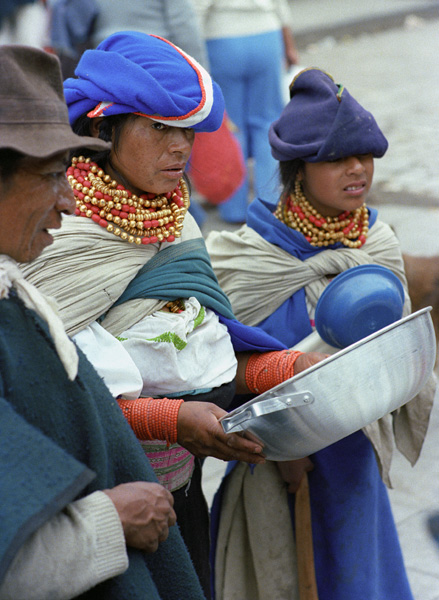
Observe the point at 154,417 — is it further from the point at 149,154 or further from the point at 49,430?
the point at 149,154

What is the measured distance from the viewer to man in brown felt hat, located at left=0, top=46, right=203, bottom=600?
121cm

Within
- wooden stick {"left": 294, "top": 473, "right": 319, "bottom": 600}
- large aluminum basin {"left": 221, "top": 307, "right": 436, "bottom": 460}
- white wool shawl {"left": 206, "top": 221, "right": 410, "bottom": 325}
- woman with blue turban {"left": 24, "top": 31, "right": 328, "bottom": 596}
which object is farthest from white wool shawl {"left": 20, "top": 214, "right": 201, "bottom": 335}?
wooden stick {"left": 294, "top": 473, "right": 319, "bottom": 600}

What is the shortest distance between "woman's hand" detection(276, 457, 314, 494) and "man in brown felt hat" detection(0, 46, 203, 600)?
3.57ft

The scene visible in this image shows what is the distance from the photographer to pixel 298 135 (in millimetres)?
2500

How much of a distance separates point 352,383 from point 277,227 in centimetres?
105

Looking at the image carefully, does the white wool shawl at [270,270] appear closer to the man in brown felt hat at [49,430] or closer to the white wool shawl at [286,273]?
the white wool shawl at [286,273]

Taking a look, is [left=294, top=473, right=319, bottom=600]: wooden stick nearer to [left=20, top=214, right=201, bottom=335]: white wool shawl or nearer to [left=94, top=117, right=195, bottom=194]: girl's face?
[left=20, top=214, right=201, bottom=335]: white wool shawl

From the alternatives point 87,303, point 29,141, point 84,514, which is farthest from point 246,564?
point 29,141

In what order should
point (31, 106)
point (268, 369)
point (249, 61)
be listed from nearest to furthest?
point (31, 106) < point (268, 369) < point (249, 61)

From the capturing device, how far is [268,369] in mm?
2164

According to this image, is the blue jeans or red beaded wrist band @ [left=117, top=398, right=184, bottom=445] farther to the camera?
the blue jeans

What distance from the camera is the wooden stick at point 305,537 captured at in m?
2.58

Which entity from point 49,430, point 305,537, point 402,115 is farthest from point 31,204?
point 402,115

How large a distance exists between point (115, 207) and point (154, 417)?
51cm
